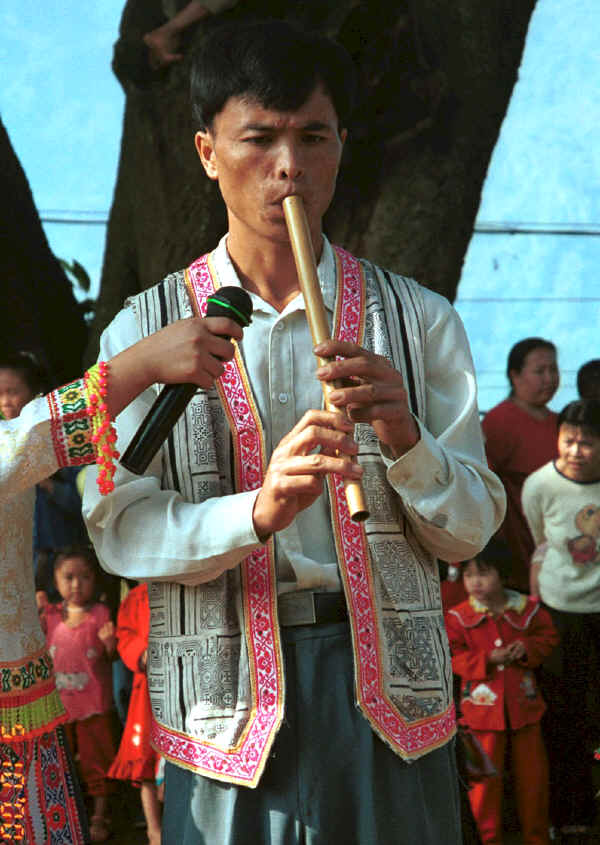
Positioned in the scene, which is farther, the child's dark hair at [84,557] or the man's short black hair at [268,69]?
the child's dark hair at [84,557]

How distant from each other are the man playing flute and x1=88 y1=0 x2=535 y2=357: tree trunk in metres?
3.31

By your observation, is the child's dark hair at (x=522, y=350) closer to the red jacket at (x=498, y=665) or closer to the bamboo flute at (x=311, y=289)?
the red jacket at (x=498, y=665)

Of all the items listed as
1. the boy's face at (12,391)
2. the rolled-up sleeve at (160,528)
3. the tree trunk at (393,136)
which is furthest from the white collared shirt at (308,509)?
the tree trunk at (393,136)

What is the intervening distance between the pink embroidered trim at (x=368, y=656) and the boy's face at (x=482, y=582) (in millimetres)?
2641

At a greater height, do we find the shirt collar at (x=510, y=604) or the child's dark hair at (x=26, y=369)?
the child's dark hair at (x=26, y=369)

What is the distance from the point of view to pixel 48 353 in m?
6.66

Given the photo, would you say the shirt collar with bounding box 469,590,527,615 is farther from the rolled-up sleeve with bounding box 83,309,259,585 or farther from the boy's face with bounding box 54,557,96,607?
the rolled-up sleeve with bounding box 83,309,259,585

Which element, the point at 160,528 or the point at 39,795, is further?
the point at 39,795

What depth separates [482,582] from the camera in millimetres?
4844

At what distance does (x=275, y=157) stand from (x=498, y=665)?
298 centimetres

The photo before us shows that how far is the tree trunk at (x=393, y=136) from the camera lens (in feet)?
18.4

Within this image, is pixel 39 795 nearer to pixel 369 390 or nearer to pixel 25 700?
pixel 25 700

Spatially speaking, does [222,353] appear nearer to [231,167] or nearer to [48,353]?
[231,167]

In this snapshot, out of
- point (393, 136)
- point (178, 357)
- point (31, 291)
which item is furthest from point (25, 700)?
point (31, 291)
